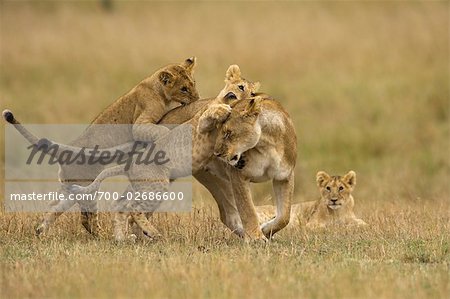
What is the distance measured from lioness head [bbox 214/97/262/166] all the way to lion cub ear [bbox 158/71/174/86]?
117 cm

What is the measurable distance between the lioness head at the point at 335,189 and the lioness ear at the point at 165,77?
3538 millimetres

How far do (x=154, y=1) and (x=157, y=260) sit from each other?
65.7ft

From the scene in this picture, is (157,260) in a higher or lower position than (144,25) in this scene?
lower

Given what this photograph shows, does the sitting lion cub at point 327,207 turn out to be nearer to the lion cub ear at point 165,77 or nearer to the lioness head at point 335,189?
the lioness head at point 335,189

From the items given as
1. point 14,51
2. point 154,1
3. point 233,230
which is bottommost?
point 233,230

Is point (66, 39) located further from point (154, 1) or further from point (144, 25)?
point (154, 1)

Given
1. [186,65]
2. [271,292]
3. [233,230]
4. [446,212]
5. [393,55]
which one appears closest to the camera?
[271,292]

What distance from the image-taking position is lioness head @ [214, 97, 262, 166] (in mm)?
9781

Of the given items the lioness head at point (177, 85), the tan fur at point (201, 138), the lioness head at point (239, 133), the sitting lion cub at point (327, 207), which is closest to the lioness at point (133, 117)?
the lioness head at point (177, 85)

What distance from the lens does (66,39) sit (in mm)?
25422

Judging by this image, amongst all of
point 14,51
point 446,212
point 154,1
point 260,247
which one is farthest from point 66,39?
point 260,247

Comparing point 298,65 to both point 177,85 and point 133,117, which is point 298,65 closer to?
point 177,85

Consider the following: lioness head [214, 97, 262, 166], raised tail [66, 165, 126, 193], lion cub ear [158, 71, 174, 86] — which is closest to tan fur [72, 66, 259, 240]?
raised tail [66, 165, 126, 193]

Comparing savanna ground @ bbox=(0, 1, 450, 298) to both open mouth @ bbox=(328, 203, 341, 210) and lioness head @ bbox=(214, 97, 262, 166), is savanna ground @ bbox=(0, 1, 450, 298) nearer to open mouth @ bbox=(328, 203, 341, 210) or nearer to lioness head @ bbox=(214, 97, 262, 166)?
open mouth @ bbox=(328, 203, 341, 210)
